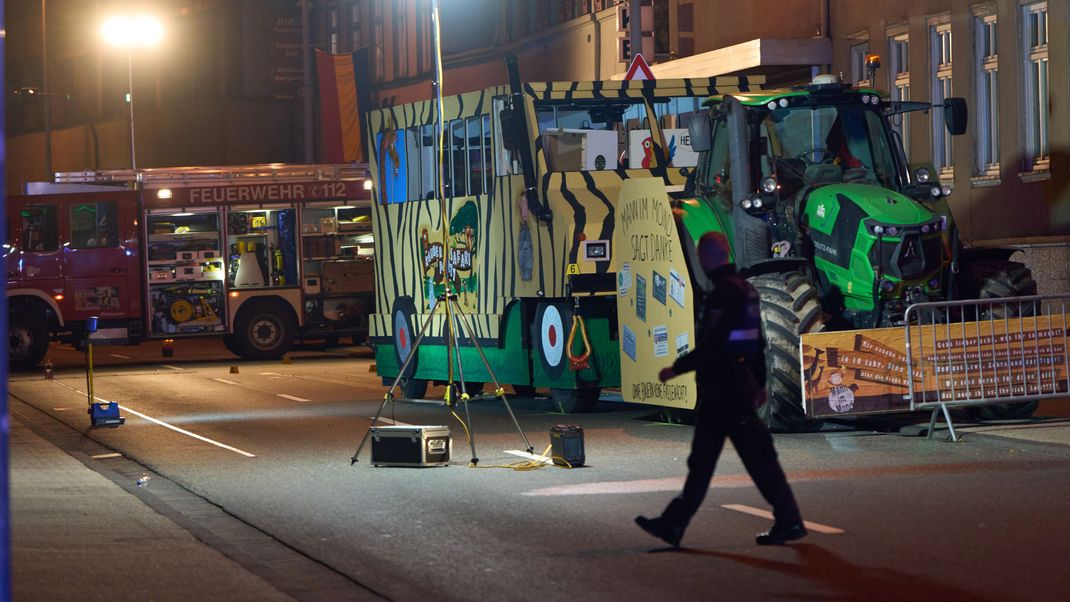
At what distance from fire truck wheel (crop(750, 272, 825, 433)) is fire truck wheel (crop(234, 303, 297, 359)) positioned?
19.3 meters

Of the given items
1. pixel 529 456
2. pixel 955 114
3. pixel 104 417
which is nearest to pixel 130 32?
pixel 104 417

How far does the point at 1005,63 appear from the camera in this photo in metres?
25.1

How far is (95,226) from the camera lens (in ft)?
108

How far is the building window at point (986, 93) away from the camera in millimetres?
25781

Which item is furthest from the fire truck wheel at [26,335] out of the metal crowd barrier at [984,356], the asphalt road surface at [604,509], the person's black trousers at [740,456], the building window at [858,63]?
the person's black trousers at [740,456]

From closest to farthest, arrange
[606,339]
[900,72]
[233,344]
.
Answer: [606,339], [900,72], [233,344]

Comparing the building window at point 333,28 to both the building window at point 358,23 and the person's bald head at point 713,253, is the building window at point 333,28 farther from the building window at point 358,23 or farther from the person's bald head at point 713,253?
the person's bald head at point 713,253

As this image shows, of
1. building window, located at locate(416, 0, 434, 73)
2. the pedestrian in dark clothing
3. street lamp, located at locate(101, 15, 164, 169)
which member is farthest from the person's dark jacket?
building window, located at locate(416, 0, 434, 73)

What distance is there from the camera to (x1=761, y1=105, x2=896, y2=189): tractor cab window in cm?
1678

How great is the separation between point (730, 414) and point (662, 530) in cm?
74

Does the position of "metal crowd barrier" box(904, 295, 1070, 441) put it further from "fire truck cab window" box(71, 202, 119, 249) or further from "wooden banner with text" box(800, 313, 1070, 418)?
"fire truck cab window" box(71, 202, 119, 249)

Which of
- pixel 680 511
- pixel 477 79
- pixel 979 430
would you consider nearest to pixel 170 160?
pixel 477 79

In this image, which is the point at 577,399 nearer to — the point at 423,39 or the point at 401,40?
the point at 423,39

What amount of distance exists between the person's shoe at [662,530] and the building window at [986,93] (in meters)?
16.8
